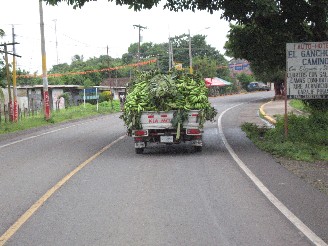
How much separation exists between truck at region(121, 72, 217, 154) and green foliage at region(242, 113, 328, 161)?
2299 millimetres

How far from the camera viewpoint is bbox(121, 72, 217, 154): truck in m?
13.4

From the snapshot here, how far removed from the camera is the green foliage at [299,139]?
13.2 meters

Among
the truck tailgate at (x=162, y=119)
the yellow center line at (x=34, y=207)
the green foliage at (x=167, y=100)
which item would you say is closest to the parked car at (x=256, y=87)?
the green foliage at (x=167, y=100)

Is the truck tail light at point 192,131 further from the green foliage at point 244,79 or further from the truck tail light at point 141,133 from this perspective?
the green foliage at point 244,79

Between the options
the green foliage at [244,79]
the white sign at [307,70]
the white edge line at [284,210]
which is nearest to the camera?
the white edge line at [284,210]

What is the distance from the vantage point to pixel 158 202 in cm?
776

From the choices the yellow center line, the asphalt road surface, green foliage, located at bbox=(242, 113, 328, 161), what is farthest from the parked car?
the yellow center line

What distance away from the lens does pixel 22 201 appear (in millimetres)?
8023

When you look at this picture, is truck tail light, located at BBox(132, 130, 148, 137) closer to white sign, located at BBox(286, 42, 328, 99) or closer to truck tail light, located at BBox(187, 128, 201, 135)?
truck tail light, located at BBox(187, 128, 201, 135)

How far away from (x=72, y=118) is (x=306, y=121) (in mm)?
22710

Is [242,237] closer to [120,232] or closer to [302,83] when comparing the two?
[120,232]

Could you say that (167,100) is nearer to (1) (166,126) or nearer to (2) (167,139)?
(1) (166,126)

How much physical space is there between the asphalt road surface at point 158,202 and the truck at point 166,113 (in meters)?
0.55

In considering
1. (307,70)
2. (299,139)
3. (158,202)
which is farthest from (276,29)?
(158,202)
